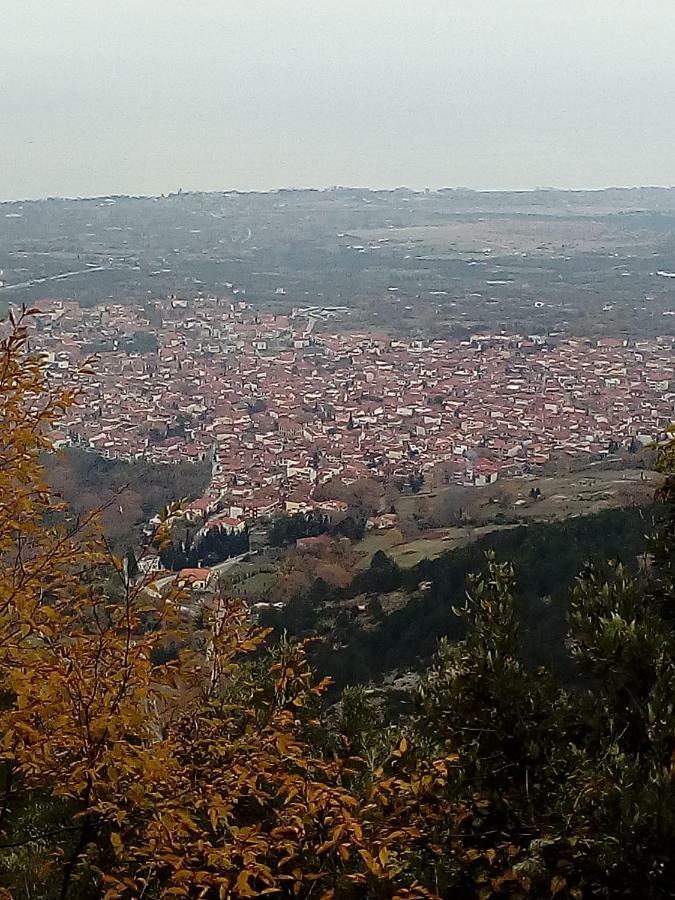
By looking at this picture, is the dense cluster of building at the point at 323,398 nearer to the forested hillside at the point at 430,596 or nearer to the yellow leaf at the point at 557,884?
the forested hillside at the point at 430,596

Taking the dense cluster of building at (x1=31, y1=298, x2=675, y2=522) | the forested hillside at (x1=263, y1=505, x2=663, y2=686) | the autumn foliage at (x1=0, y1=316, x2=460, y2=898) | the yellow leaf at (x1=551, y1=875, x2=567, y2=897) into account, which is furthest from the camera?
the dense cluster of building at (x1=31, y1=298, x2=675, y2=522)

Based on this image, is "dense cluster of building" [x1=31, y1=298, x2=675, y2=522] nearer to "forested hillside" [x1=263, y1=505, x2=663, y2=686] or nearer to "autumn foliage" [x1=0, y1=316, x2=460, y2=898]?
"forested hillside" [x1=263, y1=505, x2=663, y2=686]

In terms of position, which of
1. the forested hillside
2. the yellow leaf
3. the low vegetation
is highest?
the low vegetation

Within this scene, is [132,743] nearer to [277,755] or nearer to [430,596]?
[277,755]

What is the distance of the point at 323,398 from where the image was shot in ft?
193

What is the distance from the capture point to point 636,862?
270 centimetres

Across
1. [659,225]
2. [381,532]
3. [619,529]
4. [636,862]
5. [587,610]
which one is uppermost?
[659,225]

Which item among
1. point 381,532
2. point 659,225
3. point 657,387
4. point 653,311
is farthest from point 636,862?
point 659,225

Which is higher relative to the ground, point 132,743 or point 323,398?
point 132,743

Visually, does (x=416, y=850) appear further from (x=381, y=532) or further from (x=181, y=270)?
(x=181, y=270)

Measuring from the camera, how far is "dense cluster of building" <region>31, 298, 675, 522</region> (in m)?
43.7

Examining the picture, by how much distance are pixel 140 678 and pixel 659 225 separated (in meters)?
121

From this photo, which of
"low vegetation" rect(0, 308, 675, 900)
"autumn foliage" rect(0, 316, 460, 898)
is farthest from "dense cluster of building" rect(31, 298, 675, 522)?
"autumn foliage" rect(0, 316, 460, 898)

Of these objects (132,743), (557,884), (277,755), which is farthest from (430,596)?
(132,743)
